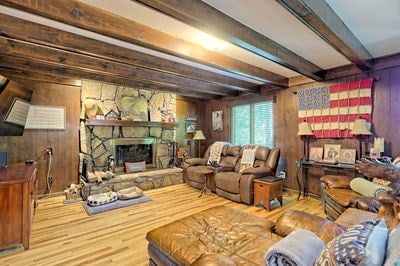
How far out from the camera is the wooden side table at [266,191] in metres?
3.70

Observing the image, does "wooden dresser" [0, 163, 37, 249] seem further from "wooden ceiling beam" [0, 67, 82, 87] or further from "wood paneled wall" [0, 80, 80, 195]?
"wooden ceiling beam" [0, 67, 82, 87]

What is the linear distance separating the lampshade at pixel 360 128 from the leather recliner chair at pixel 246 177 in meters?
1.33

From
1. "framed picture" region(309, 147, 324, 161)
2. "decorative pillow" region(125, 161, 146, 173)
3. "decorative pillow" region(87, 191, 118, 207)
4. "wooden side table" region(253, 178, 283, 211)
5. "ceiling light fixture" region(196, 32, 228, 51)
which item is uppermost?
"ceiling light fixture" region(196, 32, 228, 51)

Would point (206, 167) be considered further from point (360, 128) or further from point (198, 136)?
point (360, 128)

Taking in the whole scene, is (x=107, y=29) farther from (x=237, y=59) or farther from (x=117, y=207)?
(x=117, y=207)

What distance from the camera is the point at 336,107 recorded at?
4078 millimetres

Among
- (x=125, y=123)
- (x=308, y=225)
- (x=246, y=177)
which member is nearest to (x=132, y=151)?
(x=125, y=123)

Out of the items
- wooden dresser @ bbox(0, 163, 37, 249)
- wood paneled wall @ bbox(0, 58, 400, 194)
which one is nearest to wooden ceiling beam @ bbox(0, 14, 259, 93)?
wooden dresser @ bbox(0, 163, 37, 249)

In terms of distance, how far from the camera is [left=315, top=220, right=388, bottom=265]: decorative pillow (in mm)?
825

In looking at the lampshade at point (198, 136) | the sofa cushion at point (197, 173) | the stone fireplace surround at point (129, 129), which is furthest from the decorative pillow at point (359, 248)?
the lampshade at point (198, 136)

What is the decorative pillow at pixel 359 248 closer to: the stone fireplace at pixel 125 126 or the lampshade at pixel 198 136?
the stone fireplace at pixel 125 126

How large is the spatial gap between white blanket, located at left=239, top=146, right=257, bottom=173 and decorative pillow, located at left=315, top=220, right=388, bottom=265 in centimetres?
354

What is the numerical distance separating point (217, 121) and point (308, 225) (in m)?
4.93

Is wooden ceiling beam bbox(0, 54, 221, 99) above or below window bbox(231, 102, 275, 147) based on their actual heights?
above
